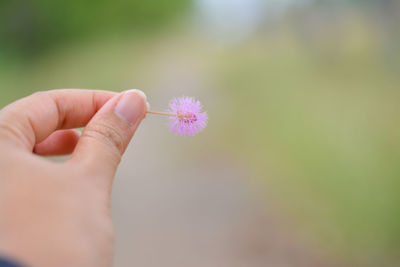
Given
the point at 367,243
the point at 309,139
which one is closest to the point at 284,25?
the point at 309,139

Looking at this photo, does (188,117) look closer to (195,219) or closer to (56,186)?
(56,186)

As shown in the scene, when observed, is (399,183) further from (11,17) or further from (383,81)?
(11,17)

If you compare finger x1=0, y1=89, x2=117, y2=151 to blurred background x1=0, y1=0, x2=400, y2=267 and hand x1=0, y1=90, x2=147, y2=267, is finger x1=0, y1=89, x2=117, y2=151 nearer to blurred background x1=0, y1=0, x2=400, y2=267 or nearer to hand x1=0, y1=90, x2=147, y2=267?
hand x1=0, y1=90, x2=147, y2=267

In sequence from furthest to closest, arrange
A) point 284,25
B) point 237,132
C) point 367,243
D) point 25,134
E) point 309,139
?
1. point 284,25
2. point 237,132
3. point 309,139
4. point 367,243
5. point 25,134

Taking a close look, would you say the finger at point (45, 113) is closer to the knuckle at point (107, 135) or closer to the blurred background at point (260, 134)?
the knuckle at point (107, 135)

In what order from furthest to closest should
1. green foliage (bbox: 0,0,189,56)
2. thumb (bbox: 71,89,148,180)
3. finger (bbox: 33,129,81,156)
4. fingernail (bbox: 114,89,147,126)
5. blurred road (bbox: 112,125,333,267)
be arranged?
green foliage (bbox: 0,0,189,56), blurred road (bbox: 112,125,333,267), finger (bbox: 33,129,81,156), fingernail (bbox: 114,89,147,126), thumb (bbox: 71,89,148,180)

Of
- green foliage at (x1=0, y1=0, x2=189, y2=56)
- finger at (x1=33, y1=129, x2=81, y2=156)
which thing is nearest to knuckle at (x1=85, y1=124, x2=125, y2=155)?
finger at (x1=33, y1=129, x2=81, y2=156)
